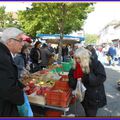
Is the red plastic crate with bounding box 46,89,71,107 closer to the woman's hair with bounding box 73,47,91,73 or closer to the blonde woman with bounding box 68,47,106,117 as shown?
the blonde woman with bounding box 68,47,106,117

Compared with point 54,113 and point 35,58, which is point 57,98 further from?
point 35,58

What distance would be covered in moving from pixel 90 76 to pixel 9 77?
181 centimetres

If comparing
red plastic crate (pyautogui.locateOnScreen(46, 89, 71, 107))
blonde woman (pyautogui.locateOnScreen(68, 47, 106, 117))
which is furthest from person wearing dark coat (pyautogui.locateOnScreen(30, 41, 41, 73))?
blonde woman (pyautogui.locateOnScreen(68, 47, 106, 117))

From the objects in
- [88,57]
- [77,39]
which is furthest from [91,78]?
[77,39]

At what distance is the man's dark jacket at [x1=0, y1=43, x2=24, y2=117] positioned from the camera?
2.77m

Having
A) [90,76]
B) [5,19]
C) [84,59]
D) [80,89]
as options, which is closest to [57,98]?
[80,89]

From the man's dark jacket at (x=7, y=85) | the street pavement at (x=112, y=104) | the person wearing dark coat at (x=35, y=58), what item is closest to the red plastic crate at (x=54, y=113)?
the man's dark jacket at (x=7, y=85)

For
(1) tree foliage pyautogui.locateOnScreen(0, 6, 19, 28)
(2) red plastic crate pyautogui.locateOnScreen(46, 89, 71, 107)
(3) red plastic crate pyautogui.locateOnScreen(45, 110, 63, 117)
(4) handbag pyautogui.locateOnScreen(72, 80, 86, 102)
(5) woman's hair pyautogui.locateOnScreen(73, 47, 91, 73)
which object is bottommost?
(3) red plastic crate pyautogui.locateOnScreen(45, 110, 63, 117)

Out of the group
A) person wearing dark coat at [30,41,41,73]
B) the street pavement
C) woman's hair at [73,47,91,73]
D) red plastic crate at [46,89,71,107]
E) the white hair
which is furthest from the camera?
person wearing dark coat at [30,41,41,73]

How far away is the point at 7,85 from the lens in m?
2.77

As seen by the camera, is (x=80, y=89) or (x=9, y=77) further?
(x=80, y=89)

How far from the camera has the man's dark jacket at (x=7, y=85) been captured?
2.77 m

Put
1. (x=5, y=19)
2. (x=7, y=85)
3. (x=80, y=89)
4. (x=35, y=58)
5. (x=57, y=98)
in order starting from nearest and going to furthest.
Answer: (x=7, y=85), (x=80, y=89), (x=57, y=98), (x=35, y=58), (x=5, y=19)

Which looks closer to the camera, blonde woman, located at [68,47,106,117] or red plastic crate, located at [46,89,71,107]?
blonde woman, located at [68,47,106,117]
